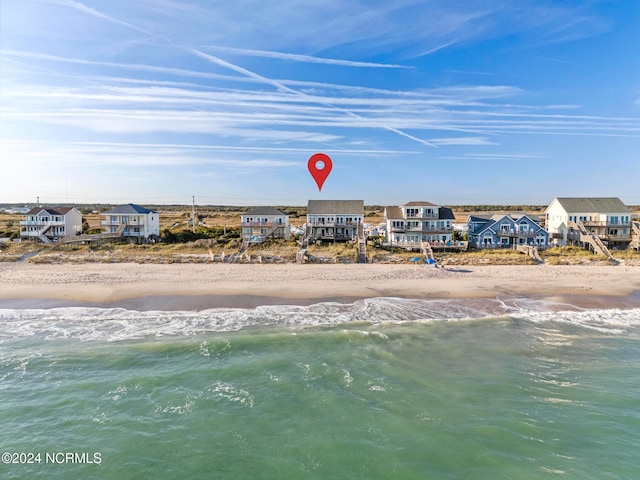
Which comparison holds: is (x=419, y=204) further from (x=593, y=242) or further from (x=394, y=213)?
(x=593, y=242)

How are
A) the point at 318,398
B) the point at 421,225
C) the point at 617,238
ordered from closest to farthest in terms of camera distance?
the point at 318,398 → the point at 421,225 → the point at 617,238

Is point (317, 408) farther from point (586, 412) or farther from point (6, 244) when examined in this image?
point (6, 244)

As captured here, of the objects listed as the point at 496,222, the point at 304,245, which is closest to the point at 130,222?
the point at 304,245

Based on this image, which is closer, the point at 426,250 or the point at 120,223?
the point at 426,250

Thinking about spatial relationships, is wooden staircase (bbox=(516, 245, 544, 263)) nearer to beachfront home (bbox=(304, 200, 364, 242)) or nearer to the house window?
the house window

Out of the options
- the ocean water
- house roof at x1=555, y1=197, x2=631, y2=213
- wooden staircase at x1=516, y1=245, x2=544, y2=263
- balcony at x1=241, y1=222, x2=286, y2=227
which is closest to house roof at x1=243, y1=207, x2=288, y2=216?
balcony at x1=241, y1=222, x2=286, y2=227
